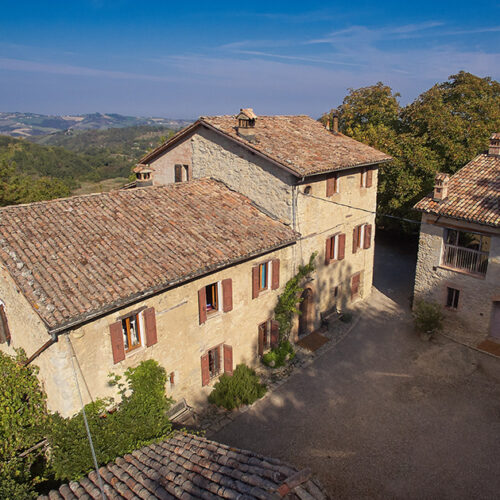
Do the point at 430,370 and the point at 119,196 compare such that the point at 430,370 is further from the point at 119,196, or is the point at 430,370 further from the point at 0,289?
the point at 0,289

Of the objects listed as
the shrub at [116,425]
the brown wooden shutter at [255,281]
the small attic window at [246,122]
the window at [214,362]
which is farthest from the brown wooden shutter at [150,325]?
the small attic window at [246,122]

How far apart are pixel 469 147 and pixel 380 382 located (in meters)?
16.4

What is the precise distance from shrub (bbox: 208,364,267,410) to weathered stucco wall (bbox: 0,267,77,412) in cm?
524

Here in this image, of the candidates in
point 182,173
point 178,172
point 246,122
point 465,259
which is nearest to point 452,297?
point 465,259

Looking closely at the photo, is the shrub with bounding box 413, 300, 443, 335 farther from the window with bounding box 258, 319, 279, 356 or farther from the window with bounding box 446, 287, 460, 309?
the window with bounding box 258, 319, 279, 356

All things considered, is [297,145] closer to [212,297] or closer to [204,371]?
[212,297]

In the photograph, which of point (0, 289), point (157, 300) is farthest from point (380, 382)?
point (0, 289)

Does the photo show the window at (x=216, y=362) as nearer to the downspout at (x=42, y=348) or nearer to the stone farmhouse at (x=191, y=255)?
the stone farmhouse at (x=191, y=255)

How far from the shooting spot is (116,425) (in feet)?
34.1

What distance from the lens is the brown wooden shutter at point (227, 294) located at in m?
14.3

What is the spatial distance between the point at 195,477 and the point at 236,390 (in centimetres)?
713

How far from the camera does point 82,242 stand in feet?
40.3

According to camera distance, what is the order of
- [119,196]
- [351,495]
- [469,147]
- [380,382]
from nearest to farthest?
1. [351,495]
2. [119,196]
3. [380,382]
4. [469,147]

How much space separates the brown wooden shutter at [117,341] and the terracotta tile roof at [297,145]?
834cm
